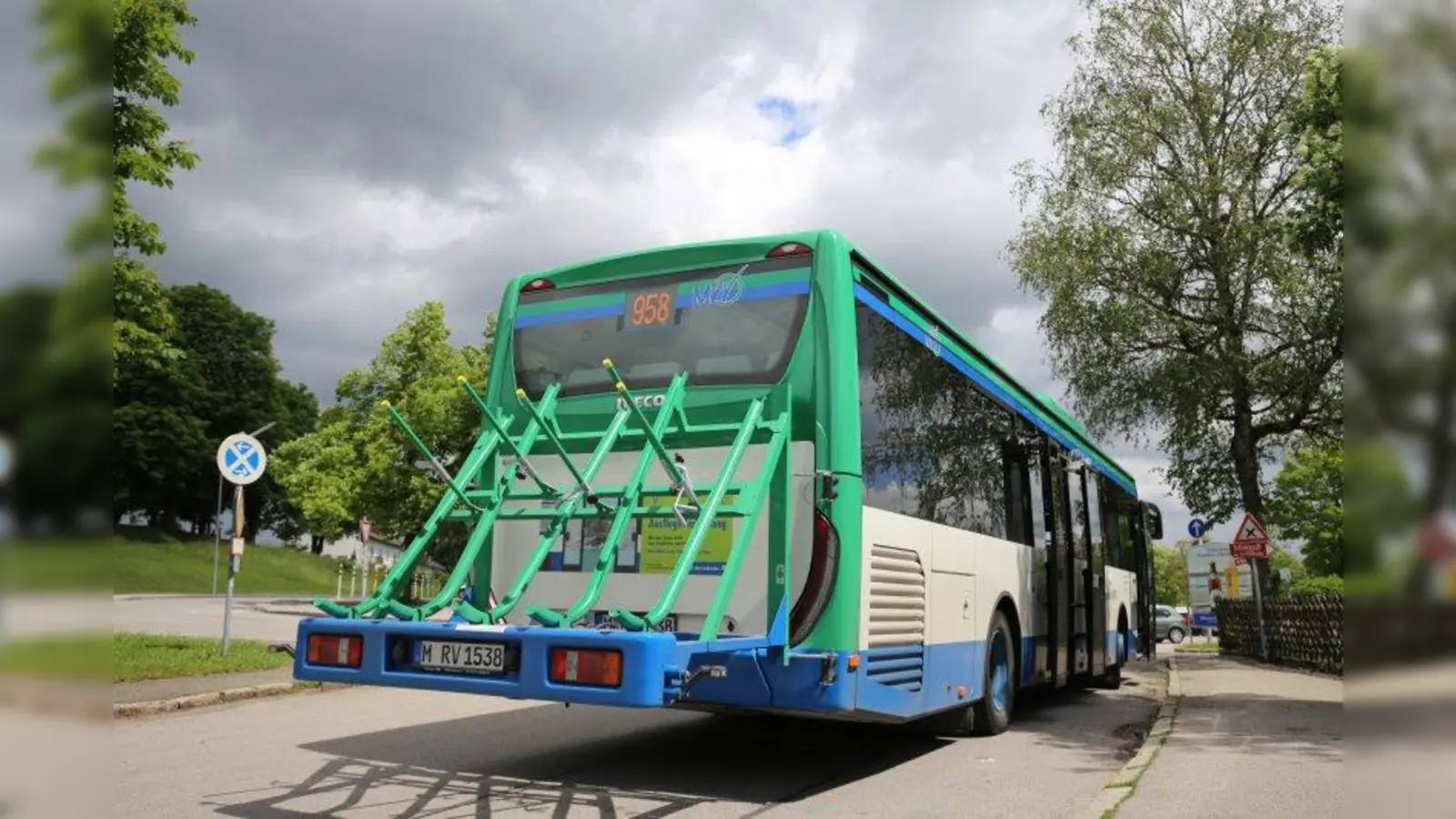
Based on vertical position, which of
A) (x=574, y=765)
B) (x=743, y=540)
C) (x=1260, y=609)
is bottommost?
(x=574, y=765)

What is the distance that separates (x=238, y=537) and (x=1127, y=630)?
13.5m

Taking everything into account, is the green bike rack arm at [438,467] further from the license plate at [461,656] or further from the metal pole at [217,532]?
the metal pole at [217,532]

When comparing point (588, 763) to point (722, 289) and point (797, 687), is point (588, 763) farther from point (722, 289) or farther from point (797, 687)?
point (722, 289)

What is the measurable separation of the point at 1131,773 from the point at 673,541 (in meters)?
3.83

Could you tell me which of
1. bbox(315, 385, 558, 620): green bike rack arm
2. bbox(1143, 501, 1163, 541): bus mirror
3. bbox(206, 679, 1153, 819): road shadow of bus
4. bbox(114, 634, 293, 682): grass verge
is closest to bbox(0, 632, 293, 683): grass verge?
bbox(114, 634, 293, 682): grass verge

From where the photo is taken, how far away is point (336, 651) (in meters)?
6.17

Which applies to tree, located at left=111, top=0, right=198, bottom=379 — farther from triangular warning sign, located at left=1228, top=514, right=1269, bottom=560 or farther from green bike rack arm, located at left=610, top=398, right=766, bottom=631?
triangular warning sign, located at left=1228, top=514, right=1269, bottom=560

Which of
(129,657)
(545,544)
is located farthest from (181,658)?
(545,544)

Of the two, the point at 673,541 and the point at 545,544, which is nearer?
the point at 545,544

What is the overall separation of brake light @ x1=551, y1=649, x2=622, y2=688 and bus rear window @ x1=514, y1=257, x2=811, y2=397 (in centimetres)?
247

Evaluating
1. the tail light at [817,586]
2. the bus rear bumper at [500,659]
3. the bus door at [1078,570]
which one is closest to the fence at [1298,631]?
the bus door at [1078,570]

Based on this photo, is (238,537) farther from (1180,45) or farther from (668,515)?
(1180,45)

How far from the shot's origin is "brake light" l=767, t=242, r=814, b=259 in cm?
734

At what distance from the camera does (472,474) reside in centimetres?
716
